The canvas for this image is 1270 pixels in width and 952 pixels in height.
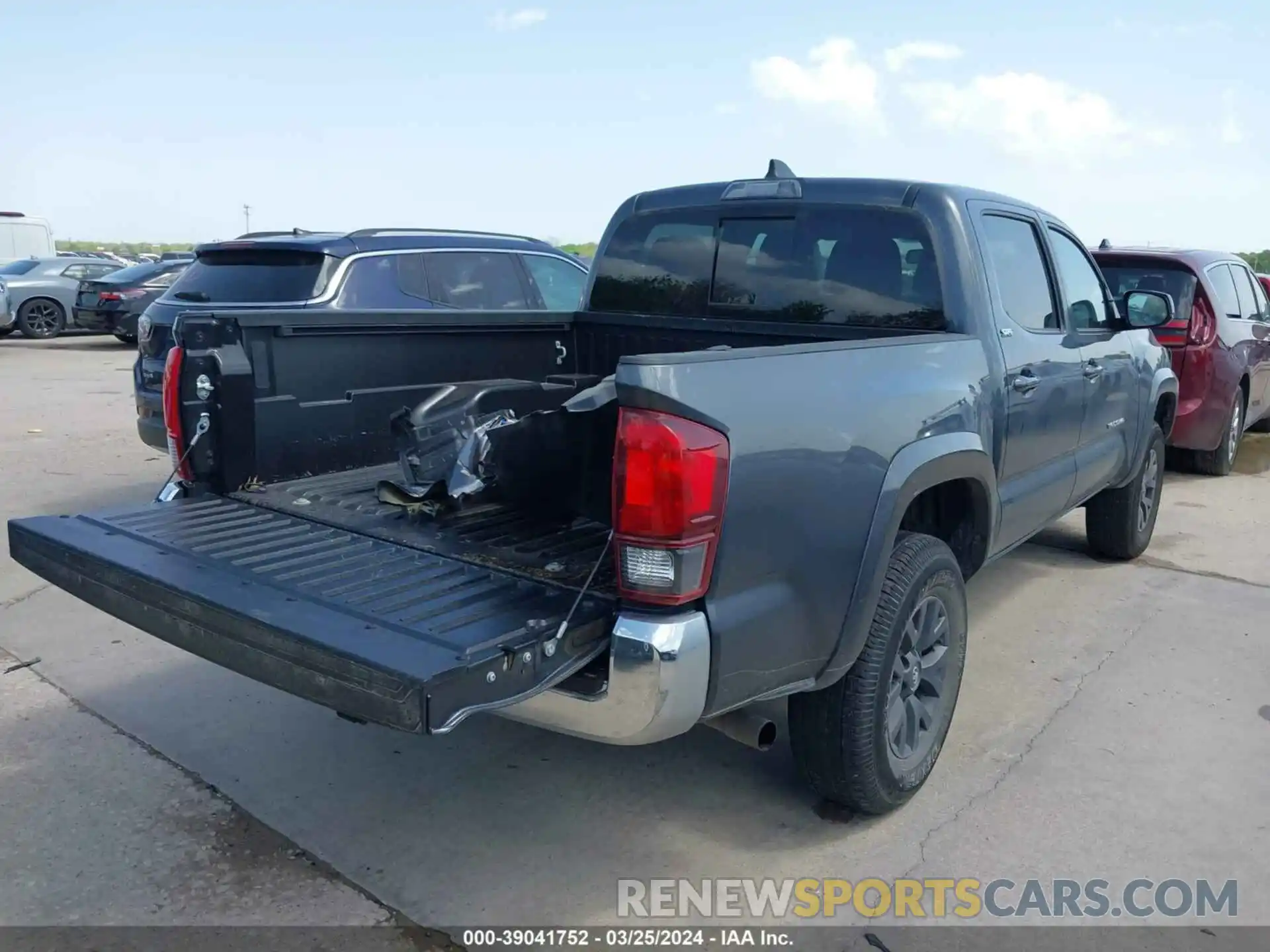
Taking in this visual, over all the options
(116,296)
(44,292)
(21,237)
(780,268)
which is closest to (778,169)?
(780,268)

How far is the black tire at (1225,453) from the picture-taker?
8.30 m

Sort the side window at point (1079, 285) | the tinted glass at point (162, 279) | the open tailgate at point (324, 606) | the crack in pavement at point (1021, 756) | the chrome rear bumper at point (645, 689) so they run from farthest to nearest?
the tinted glass at point (162, 279)
the side window at point (1079, 285)
the crack in pavement at point (1021, 756)
the chrome rear bumper at point (645, 689)
the open tailgate at point (324, 606)

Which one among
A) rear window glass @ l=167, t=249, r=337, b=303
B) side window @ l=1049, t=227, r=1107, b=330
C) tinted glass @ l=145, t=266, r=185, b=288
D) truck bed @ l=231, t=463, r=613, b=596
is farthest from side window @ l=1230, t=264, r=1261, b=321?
tinted glass @ l=145, t=266, r=185, b=288

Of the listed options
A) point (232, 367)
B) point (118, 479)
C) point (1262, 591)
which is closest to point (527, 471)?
point (232, 367)

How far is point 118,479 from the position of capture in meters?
7.92

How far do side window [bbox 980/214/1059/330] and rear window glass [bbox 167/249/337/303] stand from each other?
4.07 m

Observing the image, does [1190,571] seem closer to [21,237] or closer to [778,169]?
[778,169]

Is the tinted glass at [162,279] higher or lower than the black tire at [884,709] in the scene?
higher

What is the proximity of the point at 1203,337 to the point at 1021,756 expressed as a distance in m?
5.12

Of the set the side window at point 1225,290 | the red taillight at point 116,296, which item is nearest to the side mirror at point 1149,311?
the side window at point 1225,290

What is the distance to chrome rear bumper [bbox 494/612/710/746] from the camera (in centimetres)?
241

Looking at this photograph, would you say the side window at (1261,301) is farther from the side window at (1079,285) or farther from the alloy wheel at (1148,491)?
the side window at (1079,285)

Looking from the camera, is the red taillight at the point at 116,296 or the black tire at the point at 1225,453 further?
the red taillight at the point at 116,296

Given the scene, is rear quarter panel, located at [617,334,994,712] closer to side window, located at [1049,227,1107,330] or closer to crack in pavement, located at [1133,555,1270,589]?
side window, located at [1049,227,1107,330]
